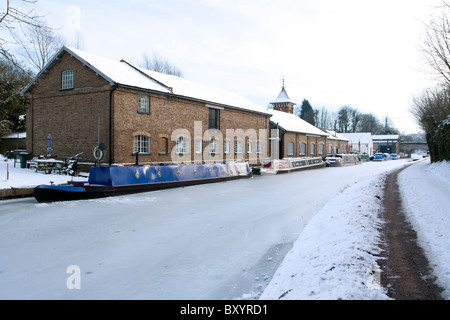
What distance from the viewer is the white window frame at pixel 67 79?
18344mm

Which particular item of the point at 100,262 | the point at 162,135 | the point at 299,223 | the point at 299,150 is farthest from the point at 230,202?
the point at 299,150

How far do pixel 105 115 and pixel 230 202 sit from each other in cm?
872

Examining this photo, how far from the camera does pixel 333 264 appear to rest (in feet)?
14.1

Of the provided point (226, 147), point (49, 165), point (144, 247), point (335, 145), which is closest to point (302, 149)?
point (335, 145)

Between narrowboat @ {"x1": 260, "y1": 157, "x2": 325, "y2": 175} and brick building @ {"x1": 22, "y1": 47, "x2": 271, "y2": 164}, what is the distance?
15.3 ft

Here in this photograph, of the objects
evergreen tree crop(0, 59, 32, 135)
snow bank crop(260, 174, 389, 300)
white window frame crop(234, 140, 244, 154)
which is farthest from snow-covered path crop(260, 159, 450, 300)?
evergreen tree crop(0, 59, 32, 135)

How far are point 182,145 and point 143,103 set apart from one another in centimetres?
387

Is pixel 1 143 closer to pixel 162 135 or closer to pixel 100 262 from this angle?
pixel 162 135

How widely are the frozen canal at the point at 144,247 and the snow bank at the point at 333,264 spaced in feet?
1.32

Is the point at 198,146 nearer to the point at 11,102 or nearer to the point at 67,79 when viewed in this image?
the point at 67,79

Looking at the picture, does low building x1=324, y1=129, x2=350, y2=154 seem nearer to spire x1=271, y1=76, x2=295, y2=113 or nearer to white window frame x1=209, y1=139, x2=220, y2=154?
spire x1=271, y1=76, x2=295, y2=113

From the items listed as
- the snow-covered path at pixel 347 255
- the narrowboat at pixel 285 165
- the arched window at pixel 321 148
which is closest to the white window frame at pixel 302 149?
the narrowboat at pixel 285 165

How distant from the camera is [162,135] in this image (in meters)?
19.2

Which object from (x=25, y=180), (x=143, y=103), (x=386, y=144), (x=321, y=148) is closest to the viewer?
(x=25, y=180)
